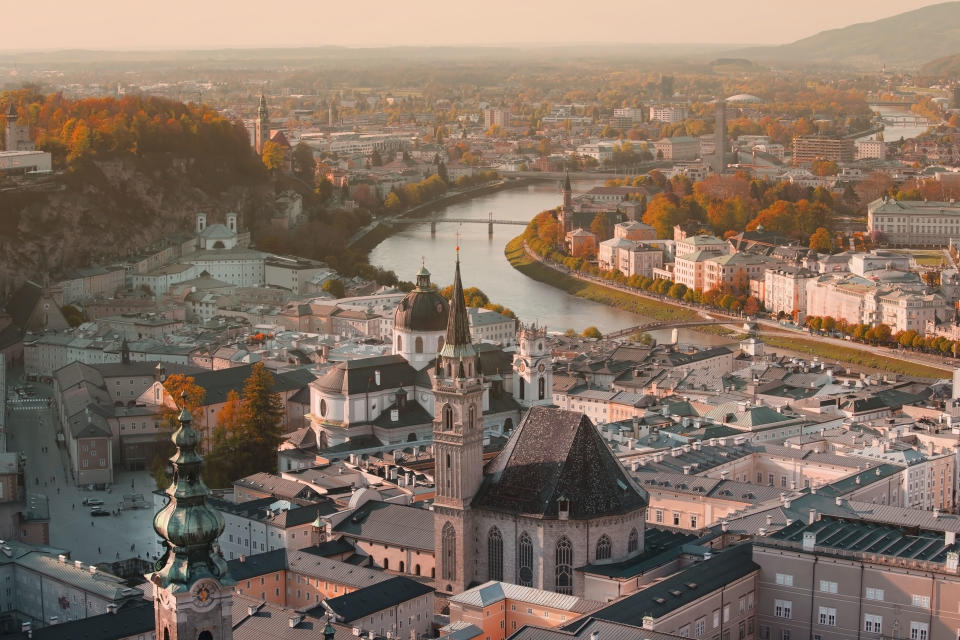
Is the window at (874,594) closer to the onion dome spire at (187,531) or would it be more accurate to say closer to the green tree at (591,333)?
the onion dome spire at (187,531)

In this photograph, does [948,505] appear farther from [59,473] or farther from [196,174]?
[196,174]

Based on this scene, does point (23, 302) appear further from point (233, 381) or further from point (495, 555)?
point (495, 555)

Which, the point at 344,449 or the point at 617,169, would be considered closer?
the point at 344,449

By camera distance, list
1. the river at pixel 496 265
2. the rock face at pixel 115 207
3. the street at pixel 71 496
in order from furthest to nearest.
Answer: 1. the rock face at pixel 115 207
2. the river at pixel 496 265
3. the street at pixel 71 496

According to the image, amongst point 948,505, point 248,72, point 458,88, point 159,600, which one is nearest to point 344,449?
point 948,505

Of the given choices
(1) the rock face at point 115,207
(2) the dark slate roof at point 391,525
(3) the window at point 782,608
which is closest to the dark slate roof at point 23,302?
(1) the rock face at point 115,207

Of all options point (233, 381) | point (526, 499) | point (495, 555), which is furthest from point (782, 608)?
point (233, 381)
